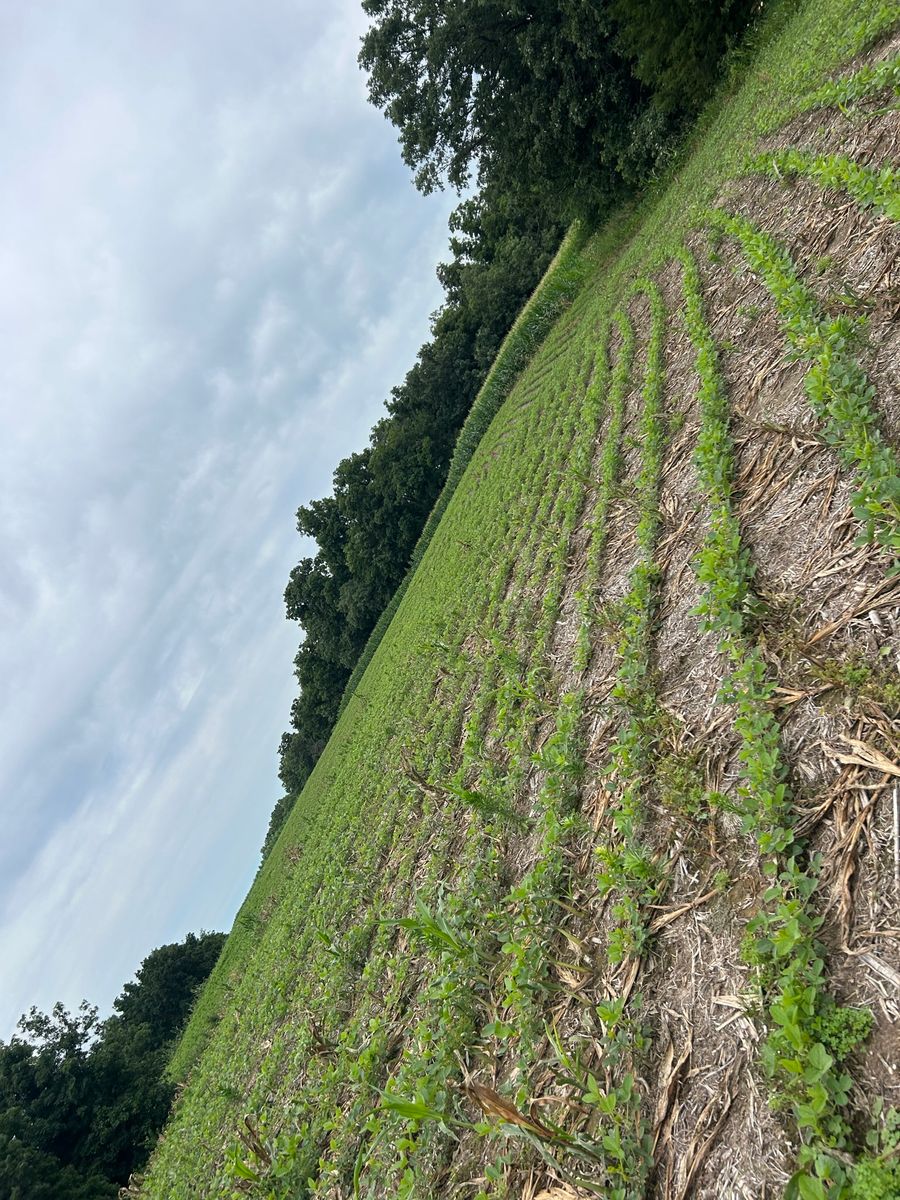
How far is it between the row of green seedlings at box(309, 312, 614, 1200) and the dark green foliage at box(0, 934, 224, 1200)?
19.4 meters

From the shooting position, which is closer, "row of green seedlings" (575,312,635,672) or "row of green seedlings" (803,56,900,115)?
"row of green seedlings" (575,312,635,672)

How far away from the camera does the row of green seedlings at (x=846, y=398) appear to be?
9.68 feet

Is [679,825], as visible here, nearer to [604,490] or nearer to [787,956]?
[787,956]

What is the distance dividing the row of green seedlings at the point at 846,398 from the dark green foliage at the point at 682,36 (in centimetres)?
1438

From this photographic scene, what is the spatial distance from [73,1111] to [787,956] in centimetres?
3075

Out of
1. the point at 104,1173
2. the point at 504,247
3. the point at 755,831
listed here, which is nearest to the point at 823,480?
the point at 755,831

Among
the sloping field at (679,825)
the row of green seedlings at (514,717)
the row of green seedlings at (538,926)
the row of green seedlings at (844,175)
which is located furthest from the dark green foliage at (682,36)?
the row of green seedlings at (538,926)

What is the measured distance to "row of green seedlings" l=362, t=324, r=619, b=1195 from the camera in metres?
3.38

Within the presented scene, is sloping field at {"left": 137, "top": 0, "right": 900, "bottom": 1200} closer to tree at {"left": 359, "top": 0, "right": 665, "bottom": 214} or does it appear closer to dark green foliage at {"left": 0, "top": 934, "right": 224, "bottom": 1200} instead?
tree at {"left": 359, "top": 0, "right": 665, "bottom": 214}

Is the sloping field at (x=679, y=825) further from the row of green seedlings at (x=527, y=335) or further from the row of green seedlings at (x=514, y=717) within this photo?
the row of green seedlings at (x=527, y=335)

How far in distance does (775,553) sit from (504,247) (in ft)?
126

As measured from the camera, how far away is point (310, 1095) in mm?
5121

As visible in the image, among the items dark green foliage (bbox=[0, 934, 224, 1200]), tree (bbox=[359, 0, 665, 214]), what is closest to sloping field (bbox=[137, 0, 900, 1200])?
tree (bbox=[359, 0, 665, 214])

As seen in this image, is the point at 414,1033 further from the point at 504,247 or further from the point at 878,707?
the point at 504,247
